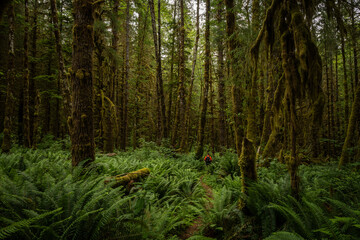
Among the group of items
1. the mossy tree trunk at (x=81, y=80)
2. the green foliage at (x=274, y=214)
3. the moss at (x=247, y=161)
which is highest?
the mossy tree trunk at (x=81, y=80)

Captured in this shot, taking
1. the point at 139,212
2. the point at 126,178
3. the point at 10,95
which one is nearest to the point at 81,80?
the point at 126,178

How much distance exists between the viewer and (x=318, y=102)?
10.1 feet

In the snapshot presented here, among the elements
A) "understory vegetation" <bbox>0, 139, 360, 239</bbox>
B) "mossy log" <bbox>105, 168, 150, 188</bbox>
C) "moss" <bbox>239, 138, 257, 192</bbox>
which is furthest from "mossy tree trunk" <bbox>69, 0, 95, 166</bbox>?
"moss" <bbox>239, 138, 257, 192</bbox>

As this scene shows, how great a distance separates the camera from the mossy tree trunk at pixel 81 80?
479 centimetres

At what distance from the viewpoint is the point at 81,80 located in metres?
4.77

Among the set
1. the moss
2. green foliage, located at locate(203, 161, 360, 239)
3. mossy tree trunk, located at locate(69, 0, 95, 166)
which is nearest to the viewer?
green foliage, located at locate(203, 161, 360, 239)

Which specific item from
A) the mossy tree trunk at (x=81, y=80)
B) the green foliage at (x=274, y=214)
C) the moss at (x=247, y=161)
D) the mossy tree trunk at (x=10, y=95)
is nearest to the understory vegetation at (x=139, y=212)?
the green foliage at (x=274, y=214)

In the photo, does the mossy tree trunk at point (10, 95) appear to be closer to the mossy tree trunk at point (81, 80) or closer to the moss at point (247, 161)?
the mossy tree trunk at point (81, 80)

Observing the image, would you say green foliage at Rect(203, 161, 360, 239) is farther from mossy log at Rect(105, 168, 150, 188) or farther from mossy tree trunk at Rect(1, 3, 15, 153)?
mossy tree trunk at Rect(1, 3, 15, 153)

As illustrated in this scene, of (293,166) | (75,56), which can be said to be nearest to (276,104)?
(293,166)

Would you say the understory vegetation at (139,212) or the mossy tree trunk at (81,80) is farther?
the mossy tree trunk at (81,80)

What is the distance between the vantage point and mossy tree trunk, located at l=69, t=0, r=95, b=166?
479cm

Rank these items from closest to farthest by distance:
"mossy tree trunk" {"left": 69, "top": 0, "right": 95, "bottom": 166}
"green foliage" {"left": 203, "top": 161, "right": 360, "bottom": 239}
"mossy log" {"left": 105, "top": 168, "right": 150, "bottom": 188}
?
"green foliage" {"left": 203, "top": 161, "right": 360, "bottom": 239} → "mossy log" {"left": 105, "top": 168, "right": 150, "bottom": 188} → "mossy tree trunk" {"left": 69, "top": 0, "right": 95, "bottom": 166}

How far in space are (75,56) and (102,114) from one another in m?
5.45
